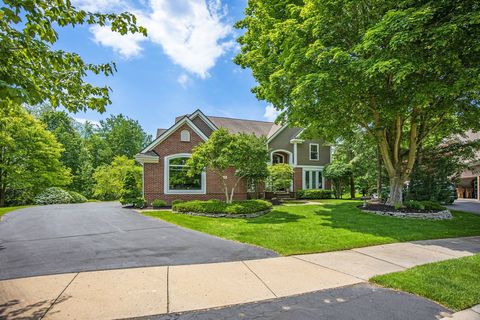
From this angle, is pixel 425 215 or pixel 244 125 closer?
pixel 425 215

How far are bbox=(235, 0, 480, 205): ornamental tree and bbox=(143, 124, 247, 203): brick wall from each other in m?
5.73

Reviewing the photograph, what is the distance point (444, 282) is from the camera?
14.7 ft

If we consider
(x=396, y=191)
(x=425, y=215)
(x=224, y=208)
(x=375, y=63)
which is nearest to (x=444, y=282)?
(x=375, y=63)

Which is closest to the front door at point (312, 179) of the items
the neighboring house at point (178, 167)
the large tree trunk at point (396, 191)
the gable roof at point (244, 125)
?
the gable roof at point (244, 125)

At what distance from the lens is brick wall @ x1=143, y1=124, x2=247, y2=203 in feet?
55.4

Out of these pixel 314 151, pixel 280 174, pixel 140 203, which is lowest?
pixel 140 203

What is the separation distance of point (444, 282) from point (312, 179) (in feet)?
70.8

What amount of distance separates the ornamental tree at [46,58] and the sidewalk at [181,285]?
9.04 feet

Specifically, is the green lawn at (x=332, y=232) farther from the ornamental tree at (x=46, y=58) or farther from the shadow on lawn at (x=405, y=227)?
the ornamental tree at (x=46, y=58)

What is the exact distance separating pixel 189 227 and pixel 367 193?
2357 centimetres

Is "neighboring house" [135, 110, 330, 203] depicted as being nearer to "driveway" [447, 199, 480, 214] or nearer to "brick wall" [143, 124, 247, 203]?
"brick wall" [143, 124, 247, 203]

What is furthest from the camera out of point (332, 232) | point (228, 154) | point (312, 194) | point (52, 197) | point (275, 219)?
point (312, 194)

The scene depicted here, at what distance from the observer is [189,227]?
31.5 feet

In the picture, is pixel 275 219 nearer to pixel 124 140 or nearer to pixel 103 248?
pixel 103 248
